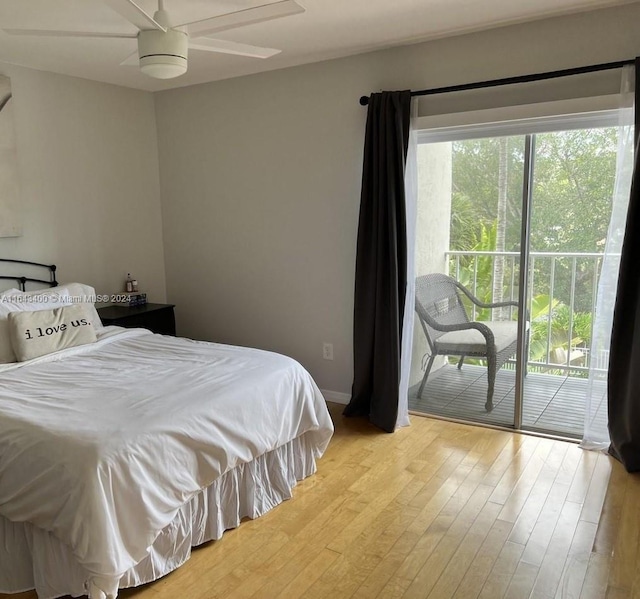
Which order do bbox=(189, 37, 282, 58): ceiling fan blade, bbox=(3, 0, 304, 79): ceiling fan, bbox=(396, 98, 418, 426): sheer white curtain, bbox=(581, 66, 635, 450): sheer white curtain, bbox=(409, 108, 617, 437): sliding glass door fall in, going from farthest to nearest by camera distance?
bbox=(396, 98, 418, 426): sheer white curtain → bbox=(409, 108, 617, 437): sliding glass door → bbox=(581, 66, 635, 450): sheer white curtain → bbox=(189, 37, 282, 58): ceiling fan blade → bbox=(3, 0, 304, 79): ceiling fan

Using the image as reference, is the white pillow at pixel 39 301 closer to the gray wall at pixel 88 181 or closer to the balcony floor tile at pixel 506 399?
the gray wall at pixel 88 181

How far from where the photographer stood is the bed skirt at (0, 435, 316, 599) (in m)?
2.08

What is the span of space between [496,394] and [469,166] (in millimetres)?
1531

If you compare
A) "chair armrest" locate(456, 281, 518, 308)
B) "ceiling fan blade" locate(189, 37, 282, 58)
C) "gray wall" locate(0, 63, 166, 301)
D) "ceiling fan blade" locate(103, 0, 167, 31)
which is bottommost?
"chair armrest" locate(456, 281, 518, 308)

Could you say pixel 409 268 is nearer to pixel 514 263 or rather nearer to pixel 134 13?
pixel 514 263

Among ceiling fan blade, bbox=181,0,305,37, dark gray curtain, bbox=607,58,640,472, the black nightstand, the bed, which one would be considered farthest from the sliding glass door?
the black nightstand

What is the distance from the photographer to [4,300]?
3348 mm

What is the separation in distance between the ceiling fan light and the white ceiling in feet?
1.81

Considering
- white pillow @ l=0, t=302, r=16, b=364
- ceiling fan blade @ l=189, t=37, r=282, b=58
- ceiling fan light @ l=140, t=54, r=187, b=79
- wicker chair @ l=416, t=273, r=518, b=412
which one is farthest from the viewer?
wicker chair @ l=416, t=273, r=518, b=412

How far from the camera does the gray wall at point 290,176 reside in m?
3.36

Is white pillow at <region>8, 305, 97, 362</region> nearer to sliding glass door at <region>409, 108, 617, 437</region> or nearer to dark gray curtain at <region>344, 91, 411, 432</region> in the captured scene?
dark gray curtain at <region>344, 91, 411, 432</region>

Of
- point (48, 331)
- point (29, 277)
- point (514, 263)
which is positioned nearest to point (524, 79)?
point (514, 263)

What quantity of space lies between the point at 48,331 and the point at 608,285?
3198mm

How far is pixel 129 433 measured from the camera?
2.13 metres
